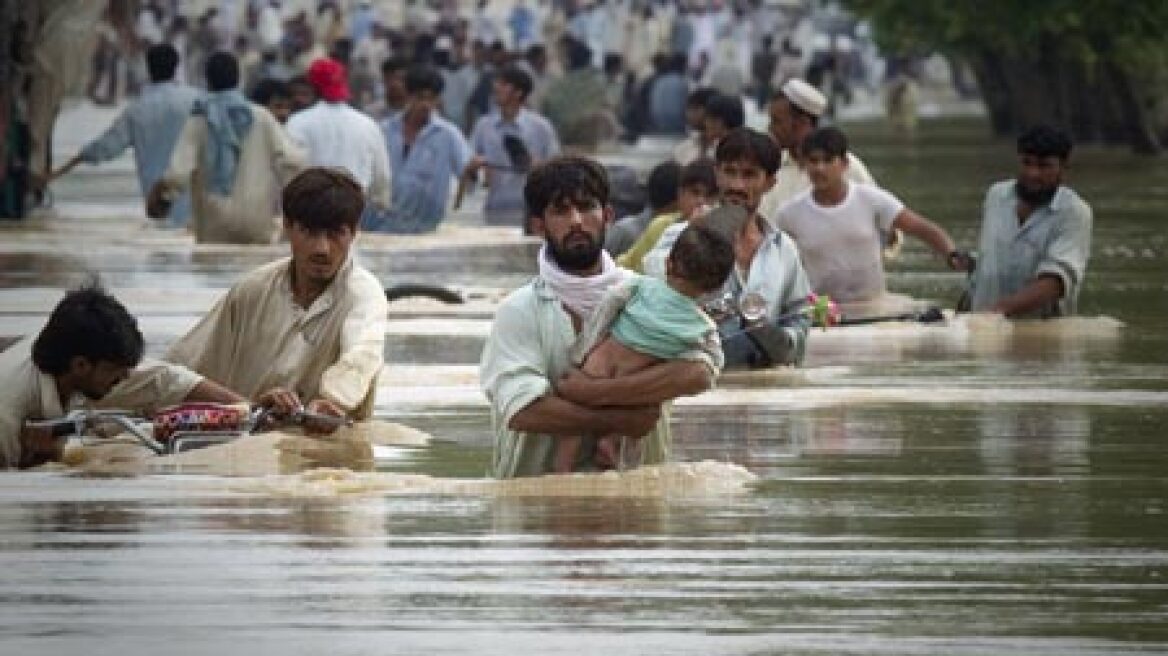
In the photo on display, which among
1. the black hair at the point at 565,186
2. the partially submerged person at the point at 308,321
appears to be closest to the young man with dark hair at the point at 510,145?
the partially submerged person at the point at 308,321

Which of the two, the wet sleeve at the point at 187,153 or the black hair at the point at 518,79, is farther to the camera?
the black hair at the point at 518,79

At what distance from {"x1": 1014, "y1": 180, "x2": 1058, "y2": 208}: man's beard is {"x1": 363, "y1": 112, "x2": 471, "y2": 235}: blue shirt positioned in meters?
9.70

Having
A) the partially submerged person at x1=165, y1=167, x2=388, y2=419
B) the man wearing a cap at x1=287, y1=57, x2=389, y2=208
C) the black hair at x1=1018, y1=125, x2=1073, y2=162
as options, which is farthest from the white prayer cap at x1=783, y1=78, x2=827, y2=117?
the man wearing a cap at x1=287, y1=57, x2=389, y2=208

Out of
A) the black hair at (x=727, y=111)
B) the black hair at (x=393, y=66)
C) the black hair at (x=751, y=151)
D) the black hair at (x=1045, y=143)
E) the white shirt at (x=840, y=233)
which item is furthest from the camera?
the black hair at (x=393, y=66)

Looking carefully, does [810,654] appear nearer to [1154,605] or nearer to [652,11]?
[1154,605]

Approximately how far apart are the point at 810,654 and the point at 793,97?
422 inches

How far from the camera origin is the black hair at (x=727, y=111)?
67.4 feet

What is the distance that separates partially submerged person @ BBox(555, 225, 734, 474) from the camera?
1134cm

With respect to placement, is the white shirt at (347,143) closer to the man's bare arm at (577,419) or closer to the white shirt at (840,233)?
the white shirt at (840,233)

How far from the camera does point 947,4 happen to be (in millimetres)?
50938

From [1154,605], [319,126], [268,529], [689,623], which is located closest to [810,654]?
[689,623]

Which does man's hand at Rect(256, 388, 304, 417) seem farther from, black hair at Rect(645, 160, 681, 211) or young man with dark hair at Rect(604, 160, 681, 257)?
black hair at Rect(645, 160, 681, 211)

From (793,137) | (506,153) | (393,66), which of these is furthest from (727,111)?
(393,66)

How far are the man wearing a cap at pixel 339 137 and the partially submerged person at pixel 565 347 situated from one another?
626 inches
